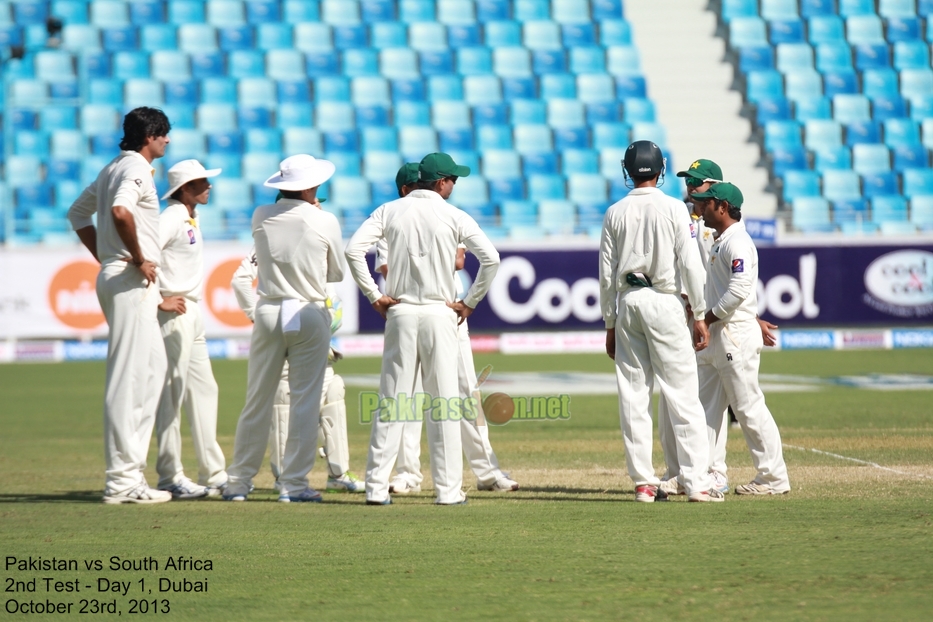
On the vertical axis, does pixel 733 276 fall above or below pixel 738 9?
below

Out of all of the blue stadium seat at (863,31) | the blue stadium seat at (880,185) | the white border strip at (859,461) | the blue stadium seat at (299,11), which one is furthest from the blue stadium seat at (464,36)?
the white border strip at (859,461)

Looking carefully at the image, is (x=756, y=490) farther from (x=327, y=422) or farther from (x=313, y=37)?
(x=313, y=37)

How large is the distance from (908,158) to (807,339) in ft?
22.9

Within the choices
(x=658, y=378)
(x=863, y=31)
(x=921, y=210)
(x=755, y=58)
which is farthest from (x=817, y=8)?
(x=658, y=378)

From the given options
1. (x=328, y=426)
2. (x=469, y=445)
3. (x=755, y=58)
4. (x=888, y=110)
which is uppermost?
(x=755, y=58)

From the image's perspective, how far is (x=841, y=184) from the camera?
88.3 feet

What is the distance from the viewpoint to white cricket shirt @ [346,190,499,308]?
744 centimetres

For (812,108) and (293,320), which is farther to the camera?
(812,108)

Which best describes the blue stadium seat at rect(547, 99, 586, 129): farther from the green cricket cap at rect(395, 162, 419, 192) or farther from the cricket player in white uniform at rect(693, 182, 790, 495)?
the cricket player in white uniform at rect(693, 182, 790, 495)

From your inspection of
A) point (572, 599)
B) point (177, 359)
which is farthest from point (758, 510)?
point (177, 359)

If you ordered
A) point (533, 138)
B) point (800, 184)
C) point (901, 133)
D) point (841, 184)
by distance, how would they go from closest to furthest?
point (800, 184)
point (841, 184)
point (533, 138)
point (901, 133)

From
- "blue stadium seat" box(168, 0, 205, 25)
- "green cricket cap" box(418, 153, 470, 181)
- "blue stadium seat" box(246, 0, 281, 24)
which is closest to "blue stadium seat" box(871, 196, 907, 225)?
"blue stadium seat" box(246, 0, 281, 24)

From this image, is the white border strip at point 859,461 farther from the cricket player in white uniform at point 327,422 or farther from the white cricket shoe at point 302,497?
the white cricket shoe at point 302,497

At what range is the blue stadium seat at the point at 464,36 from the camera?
2934cm
